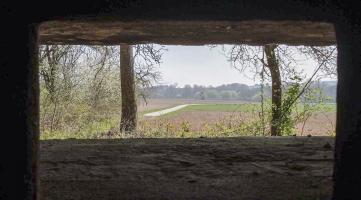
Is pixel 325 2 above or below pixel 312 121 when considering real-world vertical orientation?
above

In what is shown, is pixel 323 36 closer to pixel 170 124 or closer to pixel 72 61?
pixel 170 124

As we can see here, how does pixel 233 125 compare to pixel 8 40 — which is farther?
pixel 233 125

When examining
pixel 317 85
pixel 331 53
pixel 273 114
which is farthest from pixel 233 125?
pixel 331 53

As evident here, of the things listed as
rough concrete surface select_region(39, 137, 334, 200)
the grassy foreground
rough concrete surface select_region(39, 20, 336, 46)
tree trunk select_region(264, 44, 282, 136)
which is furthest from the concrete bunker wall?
the grassy foreground

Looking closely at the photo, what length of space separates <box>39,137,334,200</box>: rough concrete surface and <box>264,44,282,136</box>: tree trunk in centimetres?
758

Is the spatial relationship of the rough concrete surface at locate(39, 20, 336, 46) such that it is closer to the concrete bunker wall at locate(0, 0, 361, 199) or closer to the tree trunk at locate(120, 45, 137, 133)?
the concrete bunker wall at locate(0, 0, 361, 199)

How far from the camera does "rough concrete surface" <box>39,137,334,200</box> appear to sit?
1.69 metres

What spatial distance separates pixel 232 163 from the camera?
2217mm

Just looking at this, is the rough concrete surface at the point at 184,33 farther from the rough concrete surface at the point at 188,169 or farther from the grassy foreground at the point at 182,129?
the grassy foreground at the point at 182,129

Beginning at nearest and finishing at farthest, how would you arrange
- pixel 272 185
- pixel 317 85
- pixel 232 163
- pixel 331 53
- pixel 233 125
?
pixel 272 185
pixel 232 163
pixel 331 53
pixel 317 85
pixel 233 125

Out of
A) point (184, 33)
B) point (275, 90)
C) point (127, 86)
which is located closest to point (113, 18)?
point (184, 33)

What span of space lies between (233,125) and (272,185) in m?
10.6

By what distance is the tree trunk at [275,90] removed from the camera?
10508 mm

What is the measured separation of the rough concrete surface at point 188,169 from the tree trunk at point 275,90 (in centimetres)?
758
